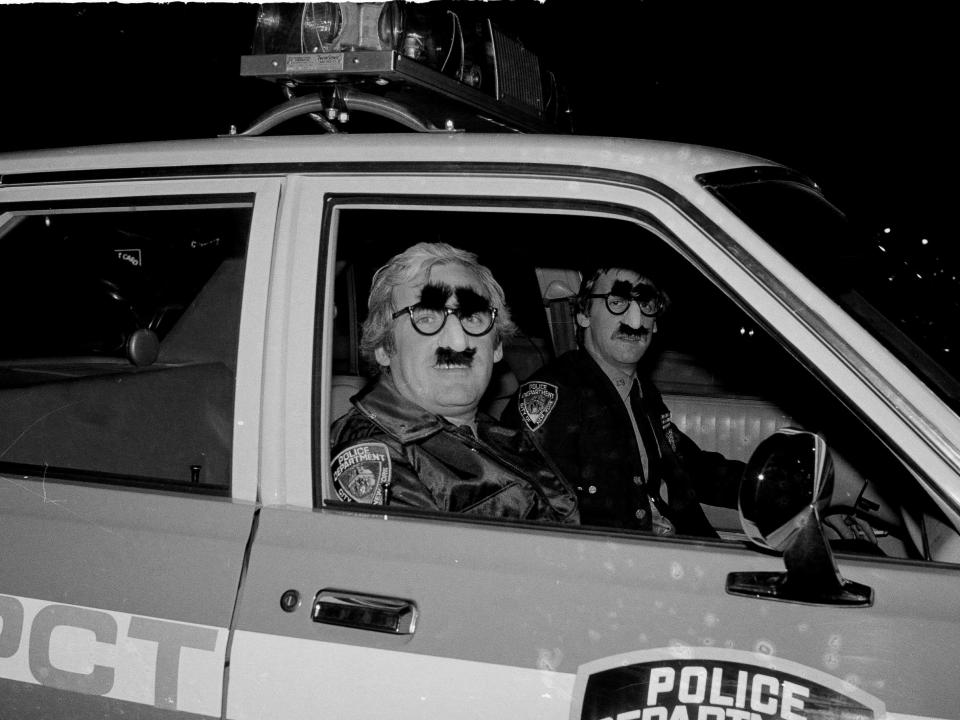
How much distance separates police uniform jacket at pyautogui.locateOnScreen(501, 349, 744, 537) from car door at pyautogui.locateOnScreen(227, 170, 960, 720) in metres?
0.96

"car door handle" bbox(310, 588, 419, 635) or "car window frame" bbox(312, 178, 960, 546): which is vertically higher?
"car window frame" bbox(312, 178, 960, 546)

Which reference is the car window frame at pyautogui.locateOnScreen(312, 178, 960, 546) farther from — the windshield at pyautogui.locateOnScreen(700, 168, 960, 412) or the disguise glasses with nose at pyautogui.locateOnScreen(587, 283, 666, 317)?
the disguise glasses with nose at pyautogui.locateOnScreen(587, 283, 666, 317)

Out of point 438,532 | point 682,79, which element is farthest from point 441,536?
point 682,79

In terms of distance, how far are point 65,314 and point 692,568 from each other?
271cm

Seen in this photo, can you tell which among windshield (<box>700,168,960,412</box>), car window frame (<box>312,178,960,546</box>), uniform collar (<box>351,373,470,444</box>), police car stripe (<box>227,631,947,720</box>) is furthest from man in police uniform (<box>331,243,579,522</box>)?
windshield (<box>700,168,960,412</box>)

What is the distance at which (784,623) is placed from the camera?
1469 millimetres

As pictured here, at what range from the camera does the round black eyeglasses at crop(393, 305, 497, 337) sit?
90.4 inches

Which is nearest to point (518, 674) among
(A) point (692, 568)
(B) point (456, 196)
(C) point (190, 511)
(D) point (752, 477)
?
(A) point (692, 568)

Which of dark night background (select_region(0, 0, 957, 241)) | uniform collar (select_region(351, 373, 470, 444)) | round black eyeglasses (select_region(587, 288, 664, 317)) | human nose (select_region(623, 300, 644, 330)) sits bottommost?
uniform collar (select_region(351, 373, 470, 444))

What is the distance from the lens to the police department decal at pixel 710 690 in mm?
1426

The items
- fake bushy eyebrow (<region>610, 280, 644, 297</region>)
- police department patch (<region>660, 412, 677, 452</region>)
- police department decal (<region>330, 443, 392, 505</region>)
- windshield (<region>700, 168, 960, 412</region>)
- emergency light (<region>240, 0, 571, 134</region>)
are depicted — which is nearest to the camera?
windshield (<region>700, 168, 960, 412</region>)

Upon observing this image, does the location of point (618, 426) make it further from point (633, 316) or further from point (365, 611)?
point (365, 611)

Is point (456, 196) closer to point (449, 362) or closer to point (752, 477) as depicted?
point (449, 362)

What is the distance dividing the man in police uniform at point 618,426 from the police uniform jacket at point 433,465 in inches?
14.3
